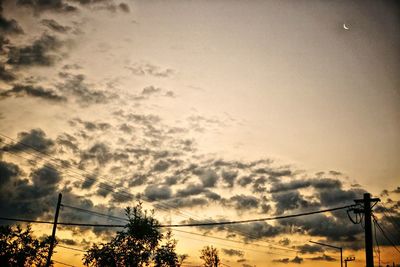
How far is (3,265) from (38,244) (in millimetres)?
5563

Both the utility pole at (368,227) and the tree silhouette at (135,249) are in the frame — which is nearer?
the utility pole at (368,227)

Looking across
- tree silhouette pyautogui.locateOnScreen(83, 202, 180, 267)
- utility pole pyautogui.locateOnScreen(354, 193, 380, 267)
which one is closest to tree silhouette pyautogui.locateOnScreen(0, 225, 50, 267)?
tree silhouette pyautogui.locateOnScreen(83, 202, 180, 267)

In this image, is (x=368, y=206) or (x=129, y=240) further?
(x=129, y=240)

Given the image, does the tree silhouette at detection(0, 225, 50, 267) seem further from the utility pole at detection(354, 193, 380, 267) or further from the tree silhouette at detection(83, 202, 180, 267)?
the utility pole at detection(354, 193, 380, 267)

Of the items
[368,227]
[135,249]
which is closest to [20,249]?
[135,249]

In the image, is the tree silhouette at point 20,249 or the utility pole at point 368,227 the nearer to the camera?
the utility pole at point 368,227

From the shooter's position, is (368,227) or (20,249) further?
(20,249)

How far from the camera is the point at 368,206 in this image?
1827cm

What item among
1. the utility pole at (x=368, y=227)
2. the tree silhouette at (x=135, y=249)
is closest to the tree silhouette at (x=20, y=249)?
the tree silhouette at (x=135, y=249)

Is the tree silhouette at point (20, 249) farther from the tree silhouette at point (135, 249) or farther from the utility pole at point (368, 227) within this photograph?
the utility pole at point (368, 227)

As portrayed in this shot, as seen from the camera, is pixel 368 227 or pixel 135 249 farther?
pixel 135 249

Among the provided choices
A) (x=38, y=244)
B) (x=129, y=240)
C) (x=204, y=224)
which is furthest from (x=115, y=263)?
(x=204, y=224)

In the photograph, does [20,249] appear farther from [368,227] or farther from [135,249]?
[368,227]

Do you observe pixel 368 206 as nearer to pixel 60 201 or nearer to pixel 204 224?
pixel 204 224
